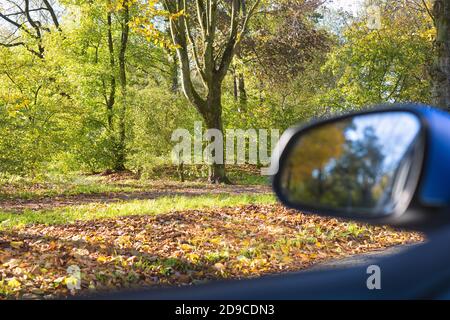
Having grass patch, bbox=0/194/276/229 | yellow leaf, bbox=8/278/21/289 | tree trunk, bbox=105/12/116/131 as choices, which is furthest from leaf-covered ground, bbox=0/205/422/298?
tree trunk, bbox=105/12/116/131

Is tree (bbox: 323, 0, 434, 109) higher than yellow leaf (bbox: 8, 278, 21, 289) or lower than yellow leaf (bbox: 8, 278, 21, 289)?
higher

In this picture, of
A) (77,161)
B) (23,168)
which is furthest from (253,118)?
(23,168)

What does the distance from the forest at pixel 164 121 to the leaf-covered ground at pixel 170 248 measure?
0.09 feet

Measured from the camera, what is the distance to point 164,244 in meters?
6.41

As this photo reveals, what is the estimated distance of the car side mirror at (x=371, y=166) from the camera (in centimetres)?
117

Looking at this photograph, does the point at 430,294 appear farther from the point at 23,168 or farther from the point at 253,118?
the point at 253,118

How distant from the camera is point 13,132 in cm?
1295

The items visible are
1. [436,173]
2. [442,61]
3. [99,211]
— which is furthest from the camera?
[99,211]

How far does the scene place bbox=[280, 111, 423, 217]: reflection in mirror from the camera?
1305mm

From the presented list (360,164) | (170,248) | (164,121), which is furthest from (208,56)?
(360,164)

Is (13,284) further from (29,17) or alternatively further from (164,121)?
(29,17)

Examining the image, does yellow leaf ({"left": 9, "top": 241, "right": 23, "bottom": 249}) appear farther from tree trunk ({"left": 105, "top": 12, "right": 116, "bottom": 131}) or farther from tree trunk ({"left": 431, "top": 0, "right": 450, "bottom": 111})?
tree trunk ({"left": 105, "top": 12, "right": 116, "bottom": 131})

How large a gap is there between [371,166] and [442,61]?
767cm

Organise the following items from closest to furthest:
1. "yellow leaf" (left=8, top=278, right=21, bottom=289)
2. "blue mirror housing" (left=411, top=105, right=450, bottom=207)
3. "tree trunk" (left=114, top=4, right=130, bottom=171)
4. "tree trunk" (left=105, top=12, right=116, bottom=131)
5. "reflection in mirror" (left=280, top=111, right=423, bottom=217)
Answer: "blue mirror housing" (left=411, top=105, right=450, bottom=207)
"reflection in mirror" (left=280, top=111, right=423, bottom=217)
"yellow leaf" (left=8, top=278, right=21, bottom=289)
"tree trunk" (left=114, top=4, right=130, bottom=171)
"tree trunk" (left=105, top=12, right=116, bottom=131)
